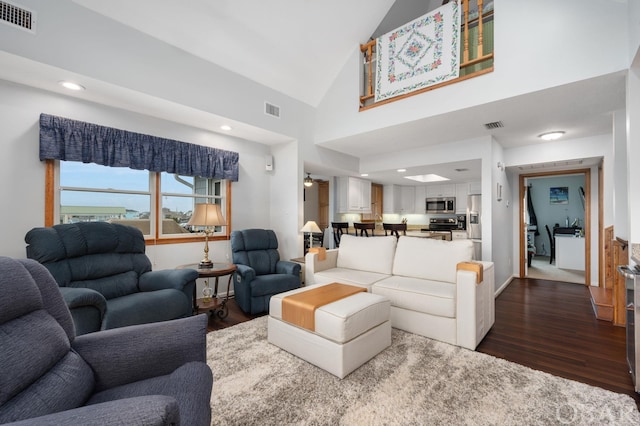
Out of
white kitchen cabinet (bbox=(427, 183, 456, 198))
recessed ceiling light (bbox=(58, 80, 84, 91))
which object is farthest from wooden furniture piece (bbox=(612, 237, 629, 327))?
recessed ceiling light (bbox=(58, 80, 84, 91))

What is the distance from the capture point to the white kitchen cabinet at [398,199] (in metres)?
7.77

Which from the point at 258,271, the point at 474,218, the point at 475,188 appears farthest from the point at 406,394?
the point at 475,188

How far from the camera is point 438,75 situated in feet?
11.1

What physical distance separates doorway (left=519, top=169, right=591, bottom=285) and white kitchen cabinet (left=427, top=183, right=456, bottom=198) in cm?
156

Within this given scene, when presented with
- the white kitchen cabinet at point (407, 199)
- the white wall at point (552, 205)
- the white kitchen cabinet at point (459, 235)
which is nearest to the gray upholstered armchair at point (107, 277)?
the white kitchen cabinet at point (459, 235)

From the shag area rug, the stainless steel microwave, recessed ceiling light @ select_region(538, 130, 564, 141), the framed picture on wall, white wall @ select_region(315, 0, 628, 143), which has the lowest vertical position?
the shag area rug

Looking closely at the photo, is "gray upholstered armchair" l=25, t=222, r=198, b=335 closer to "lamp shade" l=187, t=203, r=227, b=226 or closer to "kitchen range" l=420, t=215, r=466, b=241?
"lamp shade" l=187, t=203, r=227, b=226

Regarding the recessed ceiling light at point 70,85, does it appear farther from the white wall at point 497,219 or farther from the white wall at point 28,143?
the white wall at point 497,219

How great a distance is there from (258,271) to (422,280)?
2.14 metres

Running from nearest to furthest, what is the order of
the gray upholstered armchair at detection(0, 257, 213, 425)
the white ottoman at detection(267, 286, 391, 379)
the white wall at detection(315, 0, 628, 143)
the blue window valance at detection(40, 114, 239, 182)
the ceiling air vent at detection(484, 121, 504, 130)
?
the gray upholstered armchair at detection(0, 257, 213, 425) → the white ottoman at detection(267, 286, 391, 379) → the white wall at detection(315, 0, 628, 143) → the blue window valance at detection(40, 114, 239, 182) → the ceiling air vent at detection(484, 121, 504, 130)

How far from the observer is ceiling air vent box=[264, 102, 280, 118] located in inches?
161

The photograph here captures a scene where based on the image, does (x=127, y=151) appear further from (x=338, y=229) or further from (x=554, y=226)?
(x=554, y=226)

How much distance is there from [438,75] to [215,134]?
310 centimetres

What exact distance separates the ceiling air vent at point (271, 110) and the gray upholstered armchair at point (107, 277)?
2.31 metres
